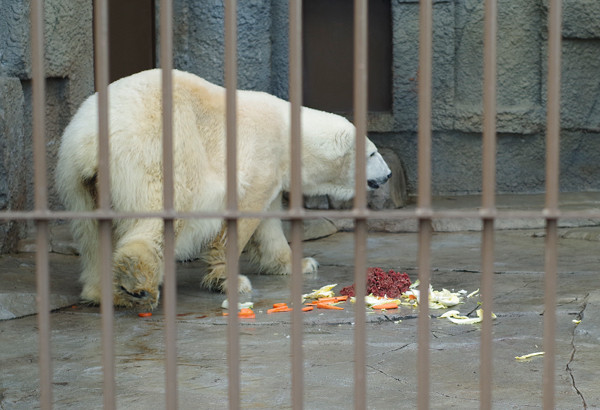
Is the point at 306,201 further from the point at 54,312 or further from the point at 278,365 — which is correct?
the point at 278,365

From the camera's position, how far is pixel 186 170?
4.48 metres

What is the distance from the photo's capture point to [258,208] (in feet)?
16.0

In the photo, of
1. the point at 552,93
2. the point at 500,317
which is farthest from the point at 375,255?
the point at 552,93

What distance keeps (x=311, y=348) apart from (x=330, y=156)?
5.83 feet

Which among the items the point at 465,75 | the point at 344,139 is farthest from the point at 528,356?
A: the point at 465,75

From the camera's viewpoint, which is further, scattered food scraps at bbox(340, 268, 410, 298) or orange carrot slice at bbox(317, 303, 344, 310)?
scattered food scraps at bbox(340, 268, 410, 298)

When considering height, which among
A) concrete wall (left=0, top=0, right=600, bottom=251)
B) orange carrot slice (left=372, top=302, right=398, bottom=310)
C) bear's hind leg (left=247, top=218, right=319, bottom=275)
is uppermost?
concrete wall (left=0, top=0, right=600, bottom=251)

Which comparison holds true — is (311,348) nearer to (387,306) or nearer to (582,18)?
(387,306)

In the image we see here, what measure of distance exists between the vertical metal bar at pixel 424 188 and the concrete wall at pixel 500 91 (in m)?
5.66

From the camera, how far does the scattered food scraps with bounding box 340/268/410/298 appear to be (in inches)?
185

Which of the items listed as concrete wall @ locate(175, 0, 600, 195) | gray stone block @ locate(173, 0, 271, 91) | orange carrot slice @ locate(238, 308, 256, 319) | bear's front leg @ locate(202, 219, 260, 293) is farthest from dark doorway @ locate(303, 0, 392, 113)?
orange carrot slice @ locate(238, 308, 256, 319)

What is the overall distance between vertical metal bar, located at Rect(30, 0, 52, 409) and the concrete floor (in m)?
0.91

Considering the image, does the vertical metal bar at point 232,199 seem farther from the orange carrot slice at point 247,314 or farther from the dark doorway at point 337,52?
the dark doorway at point 337,52

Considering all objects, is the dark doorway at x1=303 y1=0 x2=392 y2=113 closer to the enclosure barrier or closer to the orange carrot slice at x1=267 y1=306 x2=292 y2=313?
the orange carrot slice at x1=267 y1=306 x2=292 y2=313
